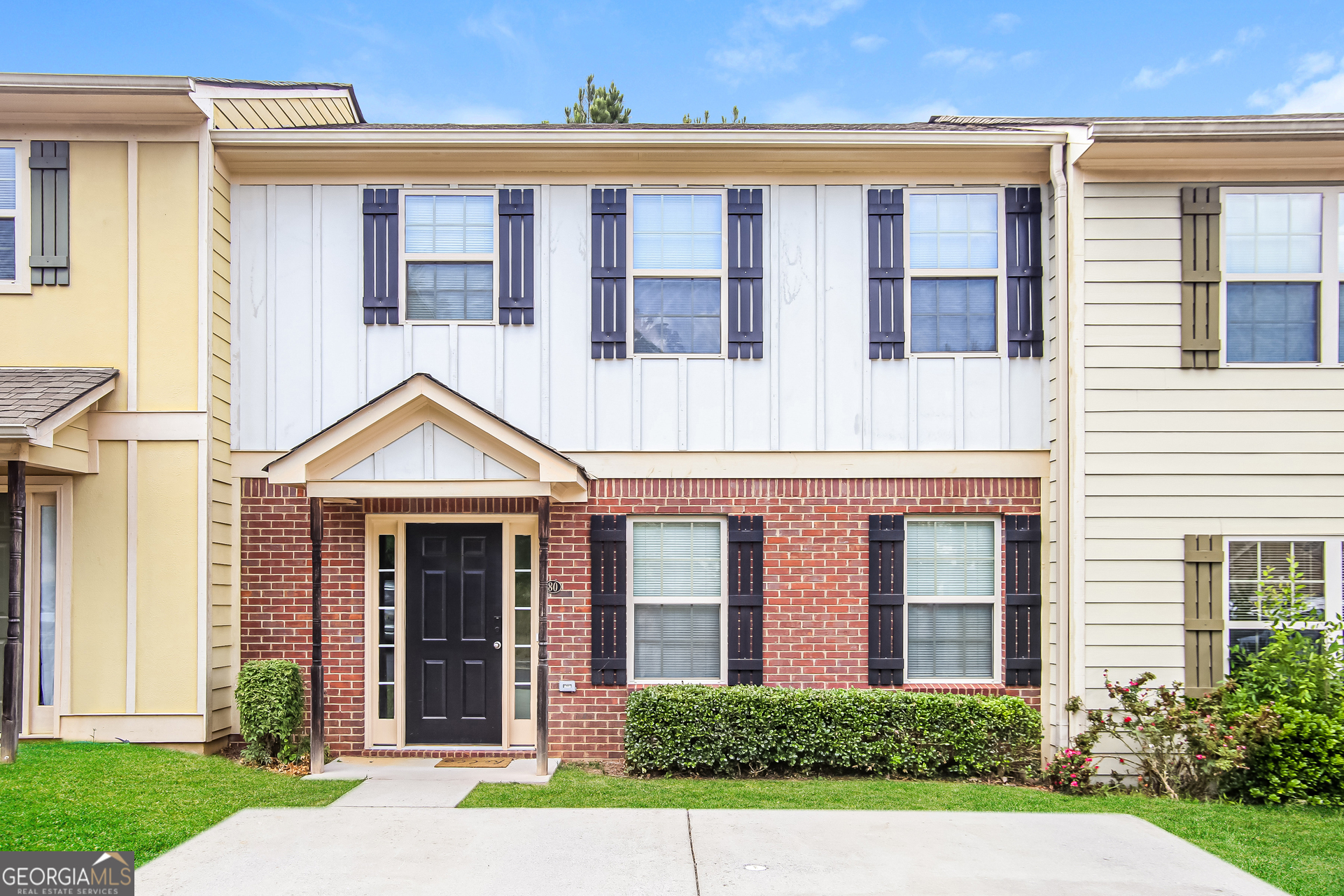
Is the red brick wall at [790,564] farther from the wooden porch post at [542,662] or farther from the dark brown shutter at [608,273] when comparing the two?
the dark brown shutter at [608,273]

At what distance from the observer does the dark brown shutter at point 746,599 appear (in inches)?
296

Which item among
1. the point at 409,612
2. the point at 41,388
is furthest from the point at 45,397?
the point at 409,612

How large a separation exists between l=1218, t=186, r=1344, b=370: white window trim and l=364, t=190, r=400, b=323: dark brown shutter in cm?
729

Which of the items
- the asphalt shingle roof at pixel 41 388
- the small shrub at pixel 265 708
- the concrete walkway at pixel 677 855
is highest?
the asphalt shingle roof at pixel 41 388

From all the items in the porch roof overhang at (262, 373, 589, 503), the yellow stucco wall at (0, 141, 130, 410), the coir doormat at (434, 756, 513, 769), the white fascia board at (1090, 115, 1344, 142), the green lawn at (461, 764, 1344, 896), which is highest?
the white fascia board at (1090, 115, 1344, 142)

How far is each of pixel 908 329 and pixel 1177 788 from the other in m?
4.39

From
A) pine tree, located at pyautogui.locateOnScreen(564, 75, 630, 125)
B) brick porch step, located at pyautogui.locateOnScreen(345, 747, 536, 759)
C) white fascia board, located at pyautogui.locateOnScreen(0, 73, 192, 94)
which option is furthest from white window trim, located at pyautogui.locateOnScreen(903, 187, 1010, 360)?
pine tree, located at pyautogui.locateOnScreen(564, 75, 630, 125)

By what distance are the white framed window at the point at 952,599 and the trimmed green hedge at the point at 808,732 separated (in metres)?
0.51

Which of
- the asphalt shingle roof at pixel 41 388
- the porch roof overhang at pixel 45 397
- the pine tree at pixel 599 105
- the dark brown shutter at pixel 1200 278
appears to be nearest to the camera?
the porch roof overhang at pixel 45 397

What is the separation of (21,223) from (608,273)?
5.12m

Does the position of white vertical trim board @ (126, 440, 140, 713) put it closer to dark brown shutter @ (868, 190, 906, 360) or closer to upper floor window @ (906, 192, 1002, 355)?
dark brown shutter @ (868, 190, 906, 360)

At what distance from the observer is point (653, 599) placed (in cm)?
765

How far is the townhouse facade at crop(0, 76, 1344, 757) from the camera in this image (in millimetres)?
7309

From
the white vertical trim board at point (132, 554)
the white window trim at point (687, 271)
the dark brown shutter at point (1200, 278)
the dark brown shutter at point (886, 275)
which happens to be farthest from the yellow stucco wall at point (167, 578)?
the dark brown shutter at point (1200, 278)
